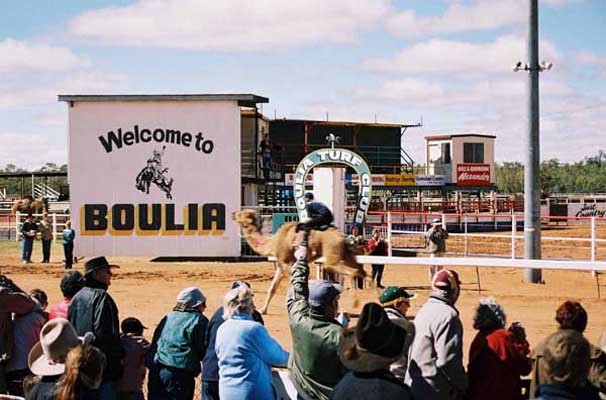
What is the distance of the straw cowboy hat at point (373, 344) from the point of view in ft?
14.7

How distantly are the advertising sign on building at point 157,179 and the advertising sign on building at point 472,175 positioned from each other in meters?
30.6

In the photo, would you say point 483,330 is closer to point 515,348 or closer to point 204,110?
point 515,348

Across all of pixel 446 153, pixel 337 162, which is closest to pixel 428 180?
pixel 446 153

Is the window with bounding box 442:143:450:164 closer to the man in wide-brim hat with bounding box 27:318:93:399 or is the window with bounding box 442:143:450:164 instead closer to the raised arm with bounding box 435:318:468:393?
the raised arm with bounding box 435:318:468:393

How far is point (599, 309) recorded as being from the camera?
56.6ft

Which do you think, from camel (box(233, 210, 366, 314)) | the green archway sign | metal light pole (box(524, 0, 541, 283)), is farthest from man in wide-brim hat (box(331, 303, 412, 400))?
metal light pole (box(524, 0, 541, 283))

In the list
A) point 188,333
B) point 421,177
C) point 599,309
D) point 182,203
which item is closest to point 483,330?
point 188,333

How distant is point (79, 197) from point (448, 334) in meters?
24.0

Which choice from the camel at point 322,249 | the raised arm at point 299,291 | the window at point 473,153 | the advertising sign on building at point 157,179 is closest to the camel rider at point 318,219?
the camel at point 322,249

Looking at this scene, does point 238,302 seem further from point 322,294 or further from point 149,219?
point 149,219

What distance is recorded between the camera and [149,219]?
28.6 meters

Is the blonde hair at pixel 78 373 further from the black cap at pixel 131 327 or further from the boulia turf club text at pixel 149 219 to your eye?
the boulia turf club text at pixel 149 219

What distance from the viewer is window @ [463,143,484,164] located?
192 ft

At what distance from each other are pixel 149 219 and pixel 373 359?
80.9 ft
